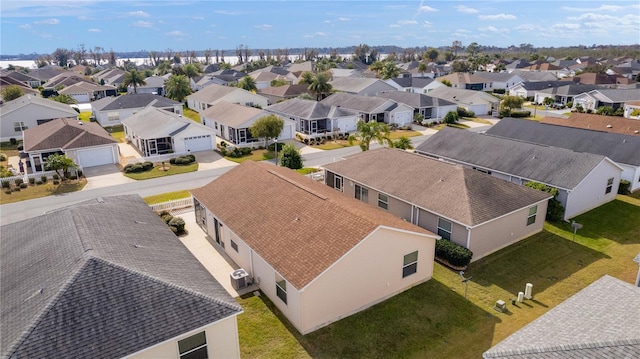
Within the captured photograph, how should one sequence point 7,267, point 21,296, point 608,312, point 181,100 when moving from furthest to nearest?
point 181,100 < point 7,267 < point 21,296 < point 608,312

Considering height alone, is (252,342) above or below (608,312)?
below

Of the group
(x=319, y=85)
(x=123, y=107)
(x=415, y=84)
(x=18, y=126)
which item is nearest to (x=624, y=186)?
(x=319, y=85)

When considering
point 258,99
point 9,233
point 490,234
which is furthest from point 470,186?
point 258,99

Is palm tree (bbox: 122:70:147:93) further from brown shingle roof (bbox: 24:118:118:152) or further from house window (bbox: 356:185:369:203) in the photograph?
house window (bbox: 356:185:369:203)

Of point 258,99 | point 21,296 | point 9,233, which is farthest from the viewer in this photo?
point 258,99

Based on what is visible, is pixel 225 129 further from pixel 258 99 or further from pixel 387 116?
pixel 387 116

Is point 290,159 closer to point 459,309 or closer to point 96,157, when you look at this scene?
point 96,157
